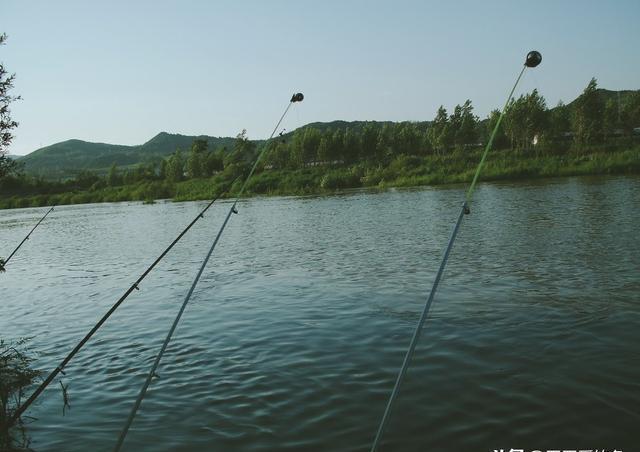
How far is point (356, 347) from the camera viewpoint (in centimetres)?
945

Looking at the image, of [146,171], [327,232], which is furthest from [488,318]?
[146,171]

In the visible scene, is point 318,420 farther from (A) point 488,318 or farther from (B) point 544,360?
(A) point 488,318

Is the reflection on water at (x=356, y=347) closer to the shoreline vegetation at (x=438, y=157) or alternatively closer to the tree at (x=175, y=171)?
the shoreline vegetation at (x=438, y=157)

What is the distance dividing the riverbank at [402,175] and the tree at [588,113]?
1228 centimetres

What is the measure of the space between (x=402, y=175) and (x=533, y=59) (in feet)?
269

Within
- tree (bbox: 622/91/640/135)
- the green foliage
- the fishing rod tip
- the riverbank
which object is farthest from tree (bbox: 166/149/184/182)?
the fishing rod tip

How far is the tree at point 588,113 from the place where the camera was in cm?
9204

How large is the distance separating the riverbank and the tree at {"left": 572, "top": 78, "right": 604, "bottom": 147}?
40.3 ft

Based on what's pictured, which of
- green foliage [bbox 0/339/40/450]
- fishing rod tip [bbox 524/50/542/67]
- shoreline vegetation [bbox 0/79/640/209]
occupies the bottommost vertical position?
green foliage [bbox 0/339/40/450]

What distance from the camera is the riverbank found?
224 ft

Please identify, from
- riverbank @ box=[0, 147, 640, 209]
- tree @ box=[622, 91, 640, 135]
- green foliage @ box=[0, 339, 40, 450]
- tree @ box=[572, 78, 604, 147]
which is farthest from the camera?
tree @ box=[622, 91, 640, 135]

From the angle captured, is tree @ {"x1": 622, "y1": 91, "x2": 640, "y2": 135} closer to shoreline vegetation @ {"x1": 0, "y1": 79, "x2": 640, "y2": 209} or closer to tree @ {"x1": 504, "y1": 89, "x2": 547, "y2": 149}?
shoreline vegetation @ {"x1": 0, "y1": 79, "x2": 640, "y2": 209}

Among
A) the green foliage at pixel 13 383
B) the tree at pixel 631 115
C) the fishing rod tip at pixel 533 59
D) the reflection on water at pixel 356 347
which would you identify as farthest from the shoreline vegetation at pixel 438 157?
the fishing rod tip at pixel 533 59

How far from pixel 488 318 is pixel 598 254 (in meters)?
7.62
